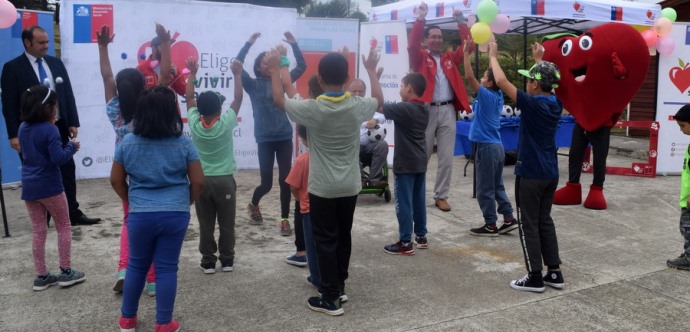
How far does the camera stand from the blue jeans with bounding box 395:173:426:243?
4898mm

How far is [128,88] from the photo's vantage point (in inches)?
148

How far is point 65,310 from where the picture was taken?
3.77 m

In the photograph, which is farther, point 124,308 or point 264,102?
point 264,102

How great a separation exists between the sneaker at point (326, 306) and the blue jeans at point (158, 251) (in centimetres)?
90

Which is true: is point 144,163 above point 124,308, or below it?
above

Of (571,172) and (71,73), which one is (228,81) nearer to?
(71,73)

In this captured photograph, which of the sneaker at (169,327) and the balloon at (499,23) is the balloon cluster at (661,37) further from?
the sneaker at (169,327)

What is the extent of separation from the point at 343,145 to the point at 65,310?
204 cm

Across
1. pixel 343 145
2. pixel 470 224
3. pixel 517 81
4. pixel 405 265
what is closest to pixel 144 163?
pixel 343 145

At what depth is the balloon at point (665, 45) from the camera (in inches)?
334

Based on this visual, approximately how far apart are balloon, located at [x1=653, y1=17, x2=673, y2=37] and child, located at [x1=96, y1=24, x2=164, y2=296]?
7187mm

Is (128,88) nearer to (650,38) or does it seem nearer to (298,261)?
(298,261)

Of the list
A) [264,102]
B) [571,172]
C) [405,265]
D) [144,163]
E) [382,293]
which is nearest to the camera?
[144,163]

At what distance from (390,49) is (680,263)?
5.64 m
